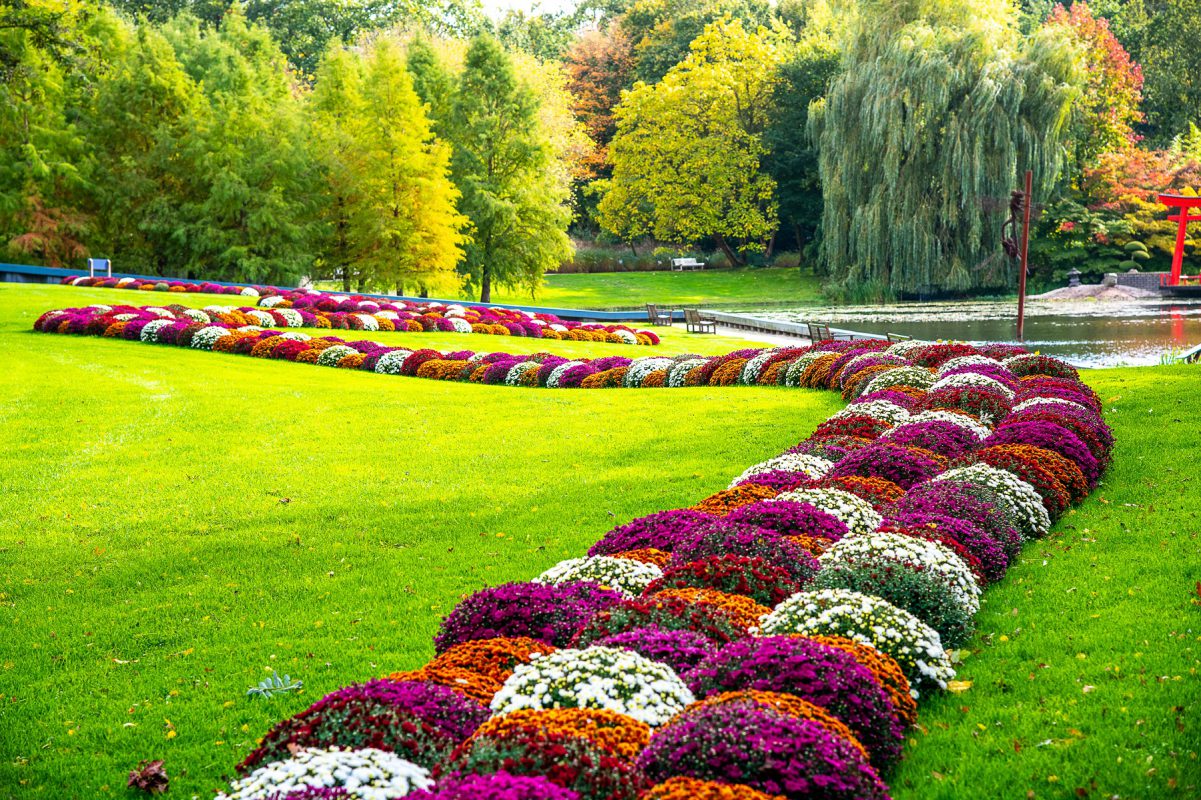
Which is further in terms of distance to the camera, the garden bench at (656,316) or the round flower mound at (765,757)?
the garden bench at (656,316)

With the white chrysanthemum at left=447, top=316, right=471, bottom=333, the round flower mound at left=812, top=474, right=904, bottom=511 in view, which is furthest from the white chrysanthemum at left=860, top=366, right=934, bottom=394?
the white chrysanthemum at left=447, top=316, right=471, bottom=333

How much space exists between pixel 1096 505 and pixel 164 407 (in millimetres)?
11426

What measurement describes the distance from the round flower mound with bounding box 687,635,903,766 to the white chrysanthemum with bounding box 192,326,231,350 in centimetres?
1753

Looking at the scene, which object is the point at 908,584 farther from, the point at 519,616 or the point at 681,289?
the point at 681,289

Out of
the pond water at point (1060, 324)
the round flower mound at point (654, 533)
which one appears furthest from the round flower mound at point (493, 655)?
the pond water at point (1060, 324)

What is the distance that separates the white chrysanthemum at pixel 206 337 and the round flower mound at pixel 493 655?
1651 centimetres

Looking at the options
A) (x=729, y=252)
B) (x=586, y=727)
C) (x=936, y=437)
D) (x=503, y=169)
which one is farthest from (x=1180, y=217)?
(x=586, y=727)

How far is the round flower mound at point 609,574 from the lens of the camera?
602 cm

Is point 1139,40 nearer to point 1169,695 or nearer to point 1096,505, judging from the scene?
Result: point 1096,505

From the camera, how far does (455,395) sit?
52.2 ft

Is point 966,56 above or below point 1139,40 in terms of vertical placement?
below

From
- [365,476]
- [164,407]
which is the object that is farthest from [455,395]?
[365,476]

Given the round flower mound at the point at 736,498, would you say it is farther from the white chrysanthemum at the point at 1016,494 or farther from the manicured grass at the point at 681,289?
the manicured grass at the point at 681,289

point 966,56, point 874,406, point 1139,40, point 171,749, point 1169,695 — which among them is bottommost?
point 171,749
